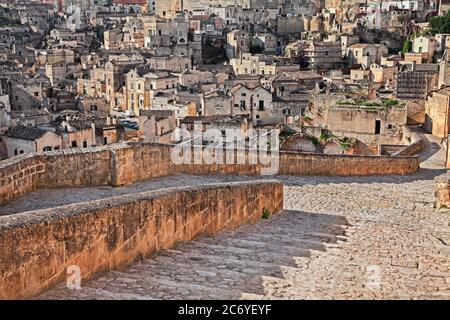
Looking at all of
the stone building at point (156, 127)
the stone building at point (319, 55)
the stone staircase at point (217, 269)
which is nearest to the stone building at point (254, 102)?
the stone building at point (156, 127)

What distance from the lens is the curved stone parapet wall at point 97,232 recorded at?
562 cm

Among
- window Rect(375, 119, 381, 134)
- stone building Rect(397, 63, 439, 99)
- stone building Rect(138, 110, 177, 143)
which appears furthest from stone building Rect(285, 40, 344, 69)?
window Rect(375, 119, 381, 134)

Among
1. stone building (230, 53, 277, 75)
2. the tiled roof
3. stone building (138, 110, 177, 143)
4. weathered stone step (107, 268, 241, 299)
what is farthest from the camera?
stone building (230, 53, 277, 75)

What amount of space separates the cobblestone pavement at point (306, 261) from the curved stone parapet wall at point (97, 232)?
15 cm

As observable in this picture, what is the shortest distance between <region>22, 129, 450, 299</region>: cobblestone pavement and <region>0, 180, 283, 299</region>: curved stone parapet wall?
15 cm

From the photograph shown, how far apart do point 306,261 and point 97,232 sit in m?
A: 2.54

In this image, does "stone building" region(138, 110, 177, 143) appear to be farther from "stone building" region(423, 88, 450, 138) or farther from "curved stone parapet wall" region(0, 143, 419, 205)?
"curved stone parapet wall" region(0, 143, 419, 205)

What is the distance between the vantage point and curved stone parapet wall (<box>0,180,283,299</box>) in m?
5.62

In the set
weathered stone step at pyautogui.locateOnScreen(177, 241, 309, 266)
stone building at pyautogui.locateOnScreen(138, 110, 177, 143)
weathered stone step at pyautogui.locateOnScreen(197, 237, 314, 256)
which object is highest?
weathered stone step at pyautogui.locateOnScreen(177, 241, 309, 266)

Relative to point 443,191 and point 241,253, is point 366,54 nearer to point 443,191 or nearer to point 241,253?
point 443,191

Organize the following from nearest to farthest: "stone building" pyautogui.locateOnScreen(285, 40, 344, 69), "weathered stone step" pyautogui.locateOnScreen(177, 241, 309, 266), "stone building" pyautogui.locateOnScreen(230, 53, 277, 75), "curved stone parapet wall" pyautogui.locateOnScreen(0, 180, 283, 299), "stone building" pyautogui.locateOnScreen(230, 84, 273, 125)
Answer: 1. "curved stone parapet wall" pyautogui.locateOnScreen(0, 180, 283, 299)
2. "weathered stone step" pyautogui.locateOnScreen(177, 241, 309, 266)
3. "stone building" pyautogui.locateOnScreen(230, 84, 273, 125)
4. "stone building" pyautogui.locateOnScreen(230, 53, 277, 75)
5. "stone building" pyautogui.locateOnScreen(285, 40, 344, 69)

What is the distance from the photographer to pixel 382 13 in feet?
238

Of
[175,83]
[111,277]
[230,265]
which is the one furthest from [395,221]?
[175,83]

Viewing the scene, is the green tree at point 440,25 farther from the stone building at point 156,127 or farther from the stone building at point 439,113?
the stone building at point 156,127
